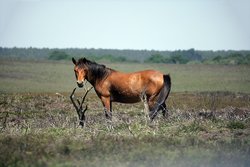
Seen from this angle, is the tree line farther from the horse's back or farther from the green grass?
the horse's back

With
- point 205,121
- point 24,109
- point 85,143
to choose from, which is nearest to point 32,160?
point 85,143

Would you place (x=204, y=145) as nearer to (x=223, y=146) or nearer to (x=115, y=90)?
(x=223, y=146)

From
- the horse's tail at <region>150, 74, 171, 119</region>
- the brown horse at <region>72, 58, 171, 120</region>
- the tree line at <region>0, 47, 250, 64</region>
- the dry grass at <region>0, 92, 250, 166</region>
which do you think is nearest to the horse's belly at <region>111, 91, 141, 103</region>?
the brown horse at <region>72, 58, 171, 120</region>

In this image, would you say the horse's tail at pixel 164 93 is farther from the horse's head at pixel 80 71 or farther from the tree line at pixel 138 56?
the tree line at pixel 138 56

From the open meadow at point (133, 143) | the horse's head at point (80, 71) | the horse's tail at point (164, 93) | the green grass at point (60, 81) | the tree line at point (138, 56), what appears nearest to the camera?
the open meadow at point (133, 143)

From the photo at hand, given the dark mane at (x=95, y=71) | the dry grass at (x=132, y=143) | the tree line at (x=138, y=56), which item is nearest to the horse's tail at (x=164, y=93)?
the dry grass at (x=132, y=143)

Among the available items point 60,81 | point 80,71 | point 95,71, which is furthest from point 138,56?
point 80,71

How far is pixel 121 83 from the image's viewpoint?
15125mm

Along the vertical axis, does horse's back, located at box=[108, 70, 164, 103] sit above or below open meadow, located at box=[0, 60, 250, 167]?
above

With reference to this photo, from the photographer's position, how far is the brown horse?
14578mm

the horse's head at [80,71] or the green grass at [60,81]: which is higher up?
the horse's head at [80,71]

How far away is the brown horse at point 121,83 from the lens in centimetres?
1458

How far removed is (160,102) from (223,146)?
3889mm

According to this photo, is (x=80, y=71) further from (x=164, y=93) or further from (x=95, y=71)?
(x=164, y=93)
